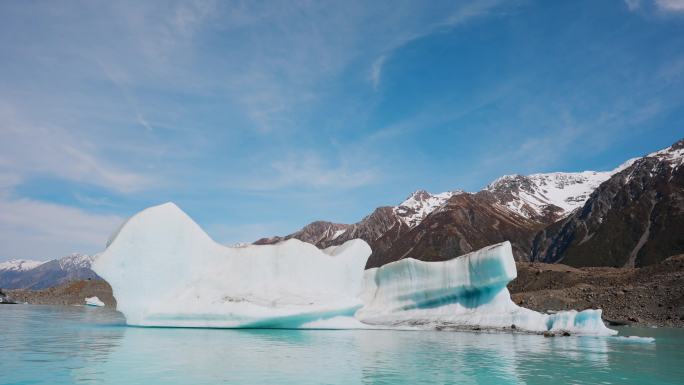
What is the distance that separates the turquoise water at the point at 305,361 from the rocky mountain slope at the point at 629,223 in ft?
359

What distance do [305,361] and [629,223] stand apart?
13826 centimetres

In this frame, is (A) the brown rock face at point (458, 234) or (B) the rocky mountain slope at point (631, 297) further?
(A) the brown rock face at point (458, 234)

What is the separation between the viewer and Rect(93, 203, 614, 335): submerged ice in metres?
20.4

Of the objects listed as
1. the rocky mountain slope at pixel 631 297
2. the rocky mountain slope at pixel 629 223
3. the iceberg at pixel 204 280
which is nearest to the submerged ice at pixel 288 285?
the iceberg at pixel 204 280

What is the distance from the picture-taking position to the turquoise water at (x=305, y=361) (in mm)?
9812

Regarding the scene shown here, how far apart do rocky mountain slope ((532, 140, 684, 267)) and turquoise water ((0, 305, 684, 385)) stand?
4312 inches

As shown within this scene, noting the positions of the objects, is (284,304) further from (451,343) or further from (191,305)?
(451,343)

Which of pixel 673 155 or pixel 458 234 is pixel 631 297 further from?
pixel 673 155

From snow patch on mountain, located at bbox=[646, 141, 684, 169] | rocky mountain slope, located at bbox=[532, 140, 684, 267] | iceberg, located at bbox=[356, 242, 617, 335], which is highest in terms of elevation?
snow patch on mountain, located at bbox=[646, 141, 684, 169]

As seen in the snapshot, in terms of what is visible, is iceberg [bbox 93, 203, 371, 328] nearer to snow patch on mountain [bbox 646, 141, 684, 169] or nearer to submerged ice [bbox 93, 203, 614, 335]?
submerged ice [bbox 93, 203, 614, 335]

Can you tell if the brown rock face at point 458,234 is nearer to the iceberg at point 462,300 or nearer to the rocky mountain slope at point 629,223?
the rocky mountain slope at point 629,223

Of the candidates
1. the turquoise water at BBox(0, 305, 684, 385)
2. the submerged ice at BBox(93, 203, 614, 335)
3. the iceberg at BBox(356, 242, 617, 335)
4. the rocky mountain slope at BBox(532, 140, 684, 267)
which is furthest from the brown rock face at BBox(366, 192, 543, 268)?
the turquoise water at BBox(0, 305, 684, 385)

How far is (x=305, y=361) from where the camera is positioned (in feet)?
A: 40.4

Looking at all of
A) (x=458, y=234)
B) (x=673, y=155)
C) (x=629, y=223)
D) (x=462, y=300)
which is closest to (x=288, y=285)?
(x=462, y=300)
